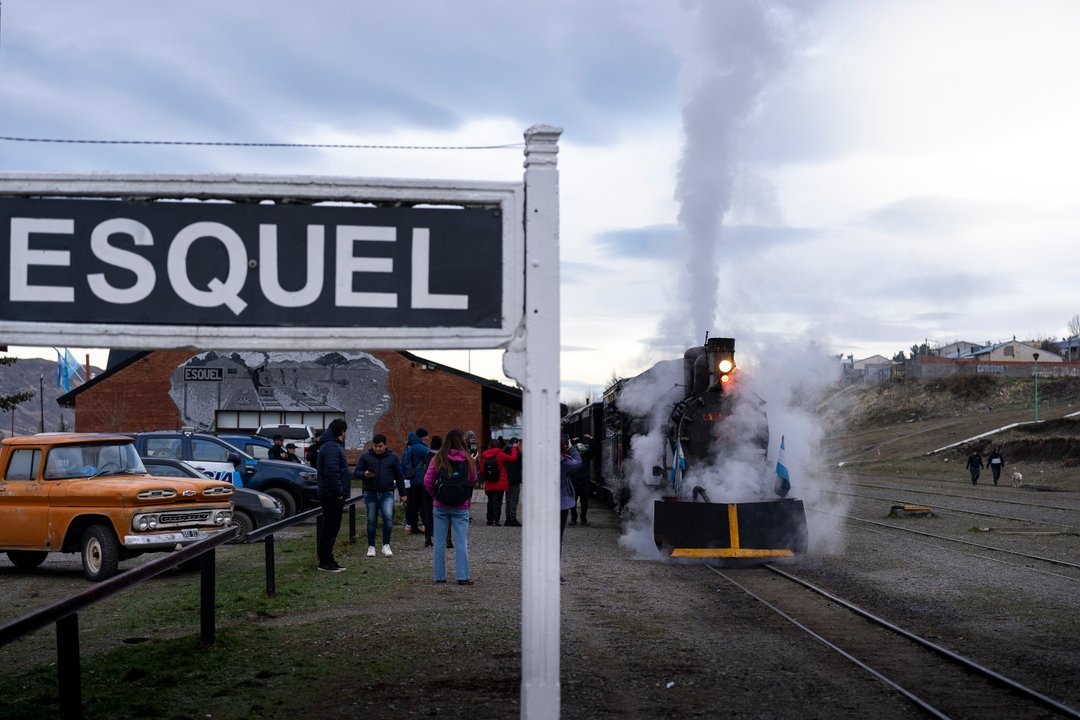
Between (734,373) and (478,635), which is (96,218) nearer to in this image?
(478,635)

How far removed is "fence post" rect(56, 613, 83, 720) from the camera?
576 cm

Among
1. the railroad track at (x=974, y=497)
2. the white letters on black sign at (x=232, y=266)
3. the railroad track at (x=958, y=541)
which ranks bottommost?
the railroad track at (x=974, y=497)

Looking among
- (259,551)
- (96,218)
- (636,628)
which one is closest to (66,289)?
(96,218)

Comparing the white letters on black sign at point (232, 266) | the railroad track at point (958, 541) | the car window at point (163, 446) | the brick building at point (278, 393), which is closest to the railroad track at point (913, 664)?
the white letters on black sign at point (232, 266)

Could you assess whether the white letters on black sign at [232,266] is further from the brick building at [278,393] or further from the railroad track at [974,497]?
the brick building at [278,393]

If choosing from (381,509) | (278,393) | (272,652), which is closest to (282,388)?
(278,393)

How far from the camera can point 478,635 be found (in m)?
9.03

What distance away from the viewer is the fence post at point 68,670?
5.76 meters

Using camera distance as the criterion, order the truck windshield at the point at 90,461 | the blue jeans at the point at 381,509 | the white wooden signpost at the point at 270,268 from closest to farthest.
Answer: the white wooden signpost at the point at 270,268 < the truck windshield at the point at 90,461 < the blue jeans at the point at 381,509

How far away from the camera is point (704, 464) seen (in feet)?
52.7

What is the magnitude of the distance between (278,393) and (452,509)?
36236mm

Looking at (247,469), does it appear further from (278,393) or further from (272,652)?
(278,393)

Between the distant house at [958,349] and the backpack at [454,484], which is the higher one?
the distant house at [958,349]

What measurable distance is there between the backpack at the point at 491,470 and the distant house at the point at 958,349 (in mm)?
149630
